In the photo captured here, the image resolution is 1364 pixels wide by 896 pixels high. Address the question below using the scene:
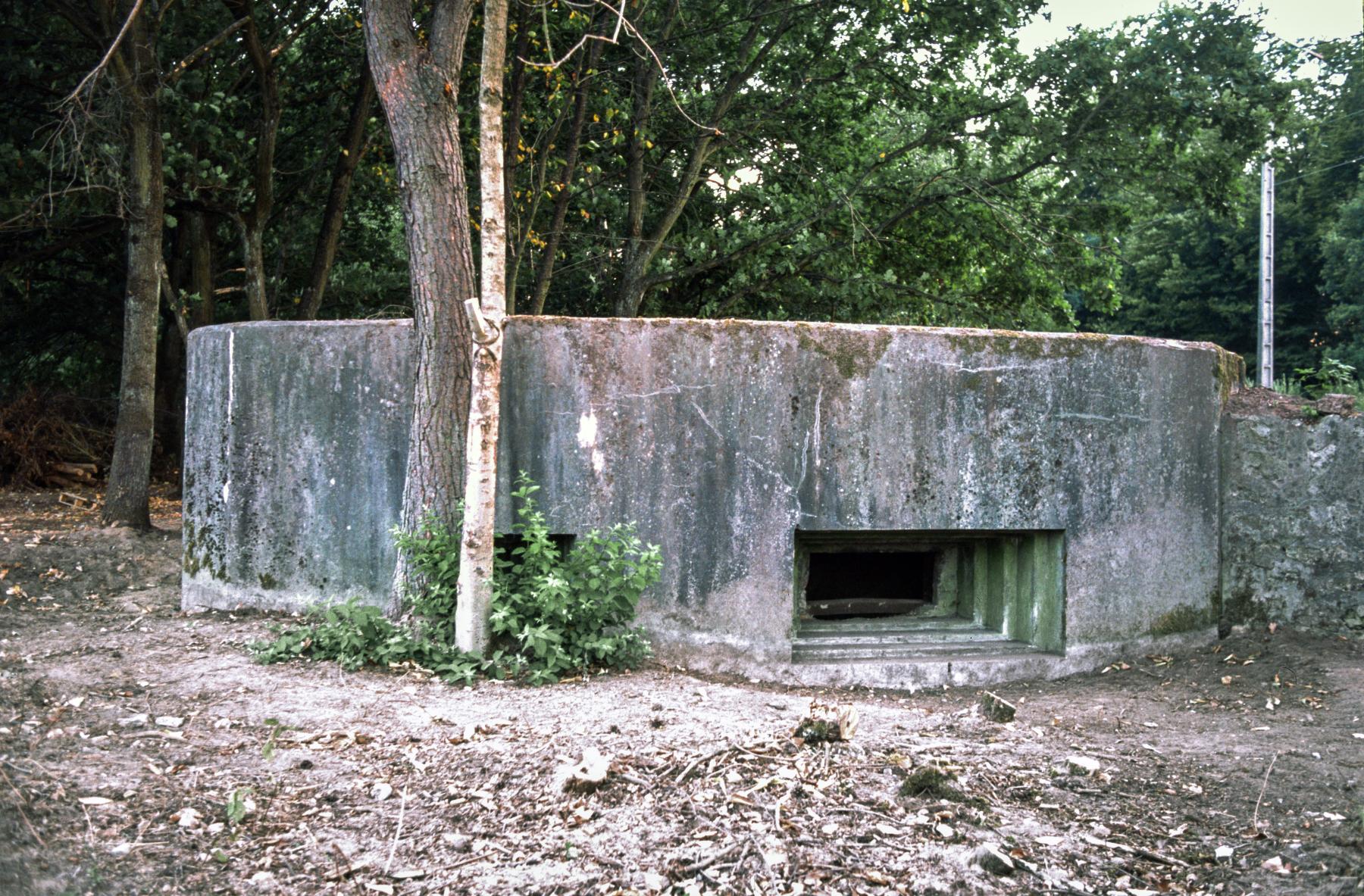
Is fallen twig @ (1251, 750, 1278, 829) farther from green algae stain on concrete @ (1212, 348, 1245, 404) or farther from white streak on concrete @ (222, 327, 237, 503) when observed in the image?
white streak on concrete @ (222, 327, 237, 503)

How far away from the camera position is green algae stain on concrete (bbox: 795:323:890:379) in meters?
5.81

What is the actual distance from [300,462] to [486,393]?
56.5 inches

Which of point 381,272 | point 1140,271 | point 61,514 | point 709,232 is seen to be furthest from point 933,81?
point 1140,271

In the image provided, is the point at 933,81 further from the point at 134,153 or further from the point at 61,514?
the point at 61,514

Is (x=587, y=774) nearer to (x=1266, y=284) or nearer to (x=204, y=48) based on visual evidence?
(x=204, y=48)

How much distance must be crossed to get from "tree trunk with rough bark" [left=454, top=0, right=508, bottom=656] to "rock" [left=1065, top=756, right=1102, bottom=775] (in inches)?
103

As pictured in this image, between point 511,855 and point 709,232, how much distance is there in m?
10.1

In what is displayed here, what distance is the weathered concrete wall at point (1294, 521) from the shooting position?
6465mm

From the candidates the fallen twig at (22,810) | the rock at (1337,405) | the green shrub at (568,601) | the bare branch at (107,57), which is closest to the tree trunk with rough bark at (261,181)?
the bare branch at (107,57)

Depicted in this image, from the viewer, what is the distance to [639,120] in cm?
1143

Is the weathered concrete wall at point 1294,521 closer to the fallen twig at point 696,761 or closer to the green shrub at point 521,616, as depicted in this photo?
the green shrub at point 521,616

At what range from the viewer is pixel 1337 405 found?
6.55 meters

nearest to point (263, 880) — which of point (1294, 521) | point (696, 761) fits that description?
point (696, 761)

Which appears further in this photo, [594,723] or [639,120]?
[639,120]
